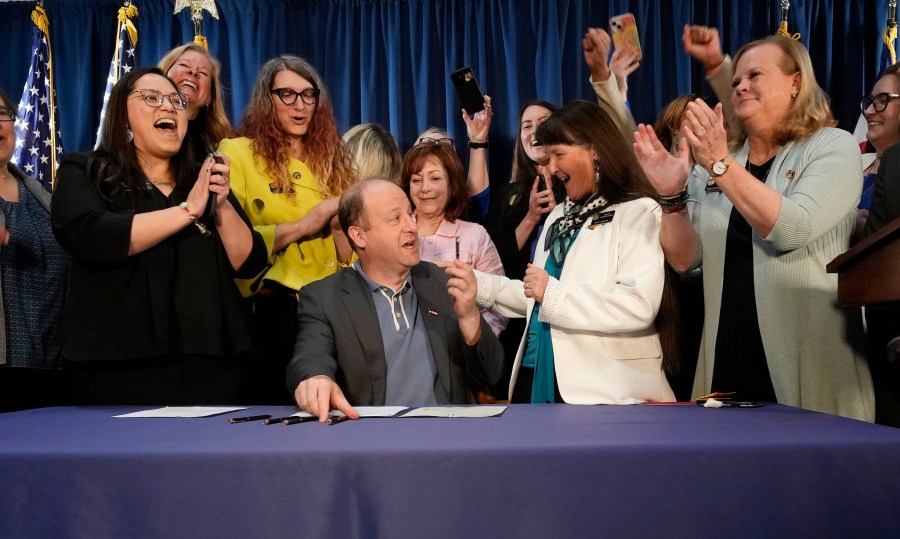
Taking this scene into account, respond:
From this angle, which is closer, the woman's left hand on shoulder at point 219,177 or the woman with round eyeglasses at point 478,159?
the woman's left hand on shoulder at point 219,177

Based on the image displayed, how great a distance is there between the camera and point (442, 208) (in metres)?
3.67

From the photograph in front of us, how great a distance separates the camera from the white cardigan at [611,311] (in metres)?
2.41

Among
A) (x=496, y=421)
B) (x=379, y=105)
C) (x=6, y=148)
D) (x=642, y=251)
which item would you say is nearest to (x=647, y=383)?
(x=642, y=251)

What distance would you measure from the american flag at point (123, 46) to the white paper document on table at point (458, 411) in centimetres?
333

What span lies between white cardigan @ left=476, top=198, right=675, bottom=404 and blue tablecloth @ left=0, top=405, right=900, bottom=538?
96 cm

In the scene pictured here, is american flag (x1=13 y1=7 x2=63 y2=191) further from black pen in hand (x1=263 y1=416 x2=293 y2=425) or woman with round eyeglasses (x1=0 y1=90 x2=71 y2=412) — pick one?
black pen in hand (x1=263 y1=416 x2=293 y2=425)

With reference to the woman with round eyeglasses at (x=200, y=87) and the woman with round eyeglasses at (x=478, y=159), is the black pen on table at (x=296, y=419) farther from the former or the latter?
the woman with round eyeglasses at (x=478, y=159)

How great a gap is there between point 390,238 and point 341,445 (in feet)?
4.06

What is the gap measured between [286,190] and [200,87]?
77 cm

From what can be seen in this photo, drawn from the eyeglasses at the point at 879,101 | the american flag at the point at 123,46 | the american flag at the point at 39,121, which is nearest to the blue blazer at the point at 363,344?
the eyeglasses at the point at 879,101

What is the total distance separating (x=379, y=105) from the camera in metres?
4.84

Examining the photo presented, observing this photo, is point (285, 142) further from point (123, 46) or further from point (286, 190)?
point (123, 46)

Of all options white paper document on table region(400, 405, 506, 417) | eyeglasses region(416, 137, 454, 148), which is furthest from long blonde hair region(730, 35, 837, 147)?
eyeglasses region(416, 137, 454, 148)

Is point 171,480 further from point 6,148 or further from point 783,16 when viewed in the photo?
point 783,16
